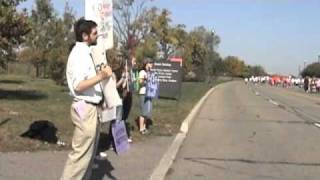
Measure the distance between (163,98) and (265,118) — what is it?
9.16 m

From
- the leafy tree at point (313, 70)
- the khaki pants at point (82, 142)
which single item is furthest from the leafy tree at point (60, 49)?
the leafy tree at point (313, 70)

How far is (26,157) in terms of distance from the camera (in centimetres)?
1109

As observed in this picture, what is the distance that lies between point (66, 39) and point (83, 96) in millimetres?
33915

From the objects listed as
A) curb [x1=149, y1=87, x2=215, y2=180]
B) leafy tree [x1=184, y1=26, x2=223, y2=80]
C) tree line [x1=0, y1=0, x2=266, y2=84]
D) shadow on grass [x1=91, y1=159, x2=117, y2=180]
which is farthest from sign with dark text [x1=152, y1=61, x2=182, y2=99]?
leafy tree [x1=184, y1=26, x2=223, y2=80]

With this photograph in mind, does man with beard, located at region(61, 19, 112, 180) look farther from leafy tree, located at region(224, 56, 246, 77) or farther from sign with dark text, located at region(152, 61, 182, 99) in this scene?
leafy tree, located at region(224, 56, 246, 77)

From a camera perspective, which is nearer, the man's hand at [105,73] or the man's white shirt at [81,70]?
the man's hand at [105,73]

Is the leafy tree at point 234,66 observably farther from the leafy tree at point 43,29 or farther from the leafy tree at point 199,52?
the leafy tree at point 43,29

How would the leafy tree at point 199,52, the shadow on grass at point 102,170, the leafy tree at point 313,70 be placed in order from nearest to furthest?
the shadow on grass at point 102,170 < the leafy tree at point 199,52 < the leafy tree at point 313,70

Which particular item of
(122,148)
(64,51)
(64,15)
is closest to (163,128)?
(122,148)

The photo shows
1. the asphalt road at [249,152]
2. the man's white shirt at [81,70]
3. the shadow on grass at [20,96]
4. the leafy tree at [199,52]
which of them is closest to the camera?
the man's white shirt at [81,70]

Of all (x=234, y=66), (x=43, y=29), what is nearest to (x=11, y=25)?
(x=43, y=29)

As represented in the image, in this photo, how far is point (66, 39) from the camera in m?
40.7

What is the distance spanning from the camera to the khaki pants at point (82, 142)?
723 centimetres

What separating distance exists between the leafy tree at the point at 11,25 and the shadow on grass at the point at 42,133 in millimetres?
9721
